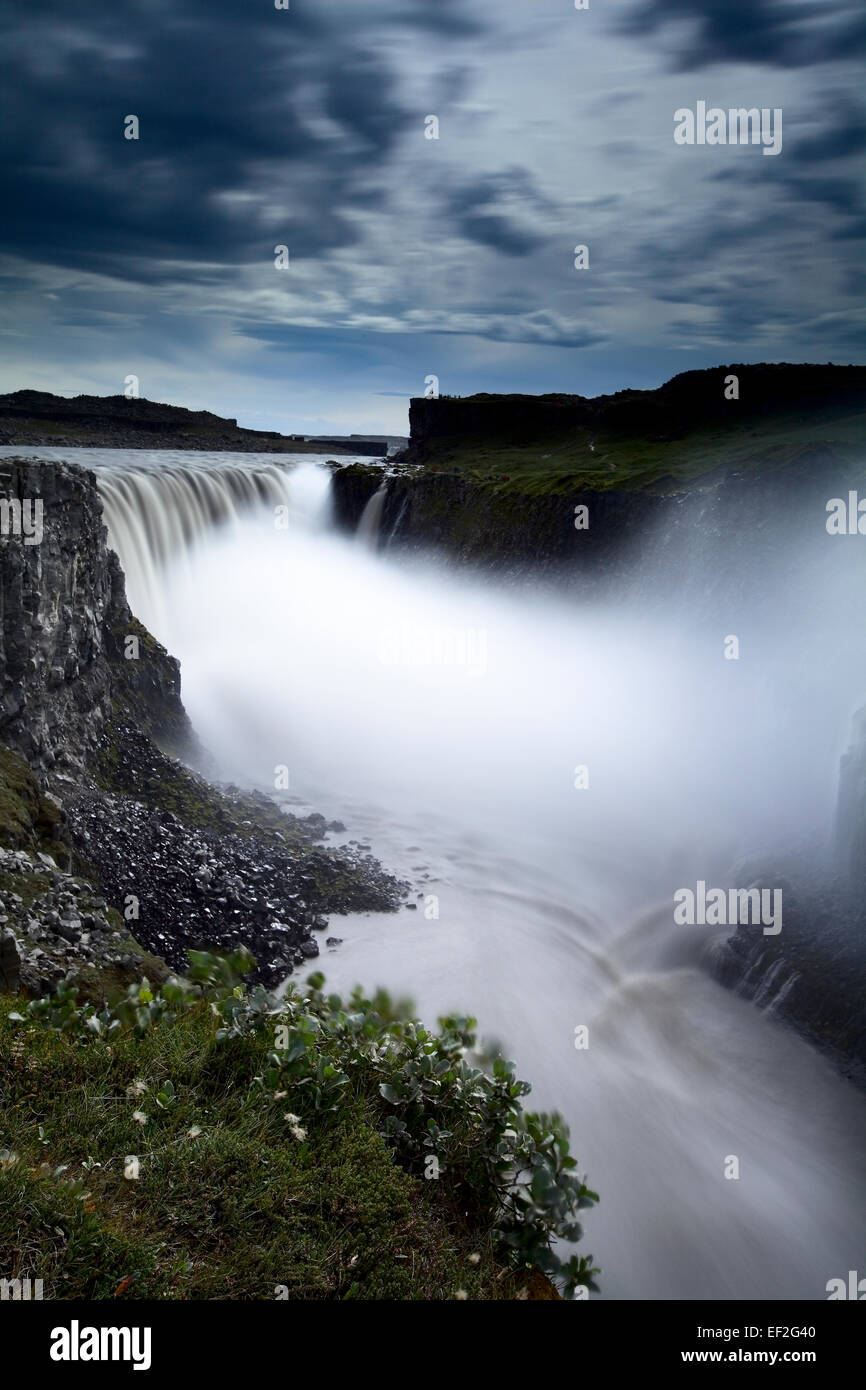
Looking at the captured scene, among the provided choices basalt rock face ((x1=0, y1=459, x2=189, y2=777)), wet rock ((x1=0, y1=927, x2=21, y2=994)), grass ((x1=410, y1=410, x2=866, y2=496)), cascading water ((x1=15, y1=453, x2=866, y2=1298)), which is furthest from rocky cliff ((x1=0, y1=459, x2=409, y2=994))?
grass ((x1=410, y1=410, x2=866, y2=496))

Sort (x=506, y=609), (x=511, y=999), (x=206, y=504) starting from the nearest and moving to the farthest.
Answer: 1. (x=511, y=999)
2. (x=206, y=504)
3. (x=506, y=609)

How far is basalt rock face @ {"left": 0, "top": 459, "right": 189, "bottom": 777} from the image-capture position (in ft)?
54.6

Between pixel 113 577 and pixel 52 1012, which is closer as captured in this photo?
pixel 52 1012

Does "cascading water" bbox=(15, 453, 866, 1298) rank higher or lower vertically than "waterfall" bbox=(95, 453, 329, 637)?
lower

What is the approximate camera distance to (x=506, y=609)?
50.7 metres

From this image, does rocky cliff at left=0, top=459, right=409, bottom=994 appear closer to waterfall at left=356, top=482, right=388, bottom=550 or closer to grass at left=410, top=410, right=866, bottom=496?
grass at left=410, top=410, right=866, bottom=496

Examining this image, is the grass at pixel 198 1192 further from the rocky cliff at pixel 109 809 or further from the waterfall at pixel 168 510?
the waterfall at pixel 168 510

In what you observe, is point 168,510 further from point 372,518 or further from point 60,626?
point 60,626

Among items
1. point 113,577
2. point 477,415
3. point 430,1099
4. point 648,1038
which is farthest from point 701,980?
point 477,415

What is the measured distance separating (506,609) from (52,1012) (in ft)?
150

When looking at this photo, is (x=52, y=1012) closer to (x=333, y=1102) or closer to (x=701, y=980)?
(x=333, y=1102)

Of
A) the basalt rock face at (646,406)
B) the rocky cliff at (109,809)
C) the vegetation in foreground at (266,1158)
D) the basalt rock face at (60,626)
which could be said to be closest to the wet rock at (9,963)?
the vegetation in foreground at (266,1158)

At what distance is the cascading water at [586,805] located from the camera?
463 inches

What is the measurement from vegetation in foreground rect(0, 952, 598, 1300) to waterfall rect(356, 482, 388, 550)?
190ft
